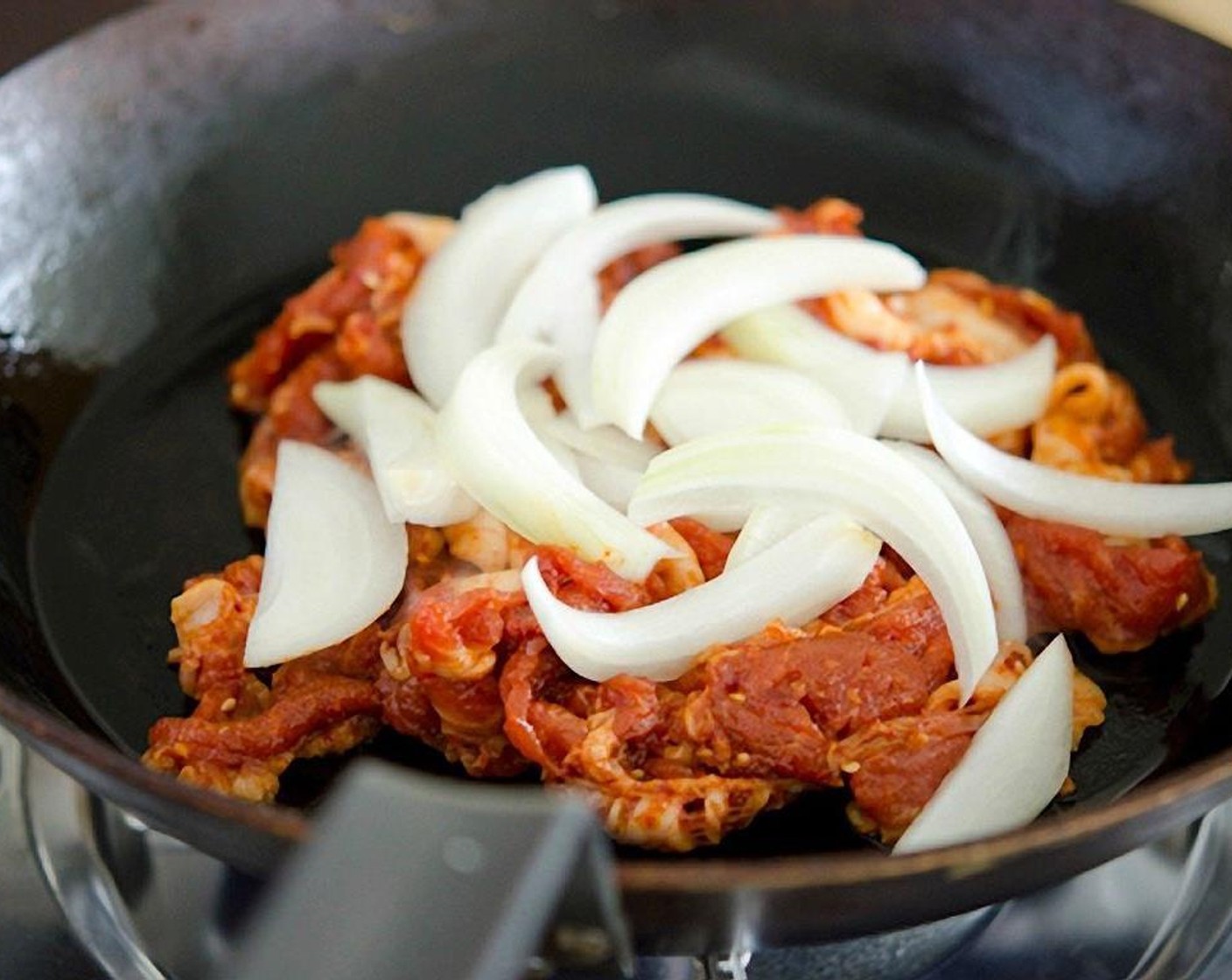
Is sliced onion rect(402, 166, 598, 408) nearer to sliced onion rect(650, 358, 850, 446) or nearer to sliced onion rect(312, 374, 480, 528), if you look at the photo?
sliced onion rect(312, 374, 480, 528)

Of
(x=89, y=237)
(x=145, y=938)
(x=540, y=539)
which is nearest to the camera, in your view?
(x=145, y=938)

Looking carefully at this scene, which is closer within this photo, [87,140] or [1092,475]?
[1092,475]

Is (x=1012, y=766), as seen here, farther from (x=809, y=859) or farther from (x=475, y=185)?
(x=475, y=185)

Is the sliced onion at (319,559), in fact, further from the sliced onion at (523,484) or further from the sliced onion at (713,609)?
the sliced onion at (713,609)

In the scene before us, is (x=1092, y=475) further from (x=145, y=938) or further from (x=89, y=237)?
(x=89, y=237)

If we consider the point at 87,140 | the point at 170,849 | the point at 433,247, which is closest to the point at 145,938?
the point at 170,849

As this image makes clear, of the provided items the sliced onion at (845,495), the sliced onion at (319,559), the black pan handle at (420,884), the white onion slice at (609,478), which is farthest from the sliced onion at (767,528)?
the black pan handle at (420,884)
